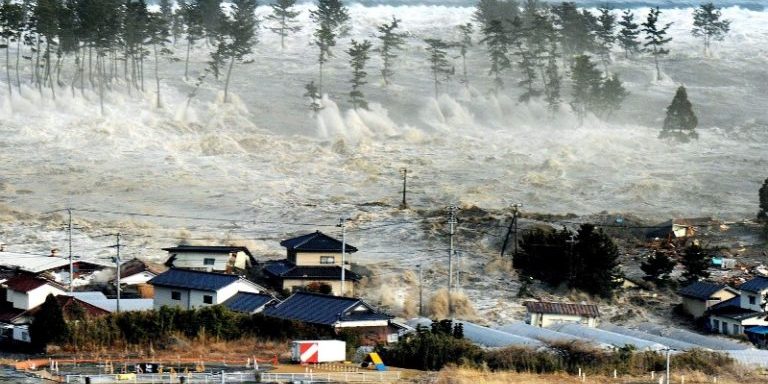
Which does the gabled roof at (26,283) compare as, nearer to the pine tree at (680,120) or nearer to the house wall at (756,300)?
the house wall at (756,300)

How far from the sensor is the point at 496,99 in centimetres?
12506

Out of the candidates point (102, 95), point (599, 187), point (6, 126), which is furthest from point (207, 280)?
point (102, 95)

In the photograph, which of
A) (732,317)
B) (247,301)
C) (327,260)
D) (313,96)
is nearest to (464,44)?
(313,96)

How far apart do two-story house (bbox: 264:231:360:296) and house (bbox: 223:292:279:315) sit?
4.73 meters

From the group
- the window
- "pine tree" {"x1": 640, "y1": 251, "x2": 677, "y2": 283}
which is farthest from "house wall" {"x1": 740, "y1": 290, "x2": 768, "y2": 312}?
the window

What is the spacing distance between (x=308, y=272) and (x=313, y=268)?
0.64 meters

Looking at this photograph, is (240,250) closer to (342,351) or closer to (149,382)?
(342,351)

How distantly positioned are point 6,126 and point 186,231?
106 feet

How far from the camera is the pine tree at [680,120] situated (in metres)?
112

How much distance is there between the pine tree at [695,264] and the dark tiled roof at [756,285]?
570cm

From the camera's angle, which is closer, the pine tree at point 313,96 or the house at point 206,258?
the house at point 206,258

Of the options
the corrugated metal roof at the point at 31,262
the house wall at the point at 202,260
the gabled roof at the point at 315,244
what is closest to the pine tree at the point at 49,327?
the corrugated metal roof at the point at 31,262

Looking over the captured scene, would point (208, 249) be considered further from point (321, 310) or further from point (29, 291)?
point (321, 310)

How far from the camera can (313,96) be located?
11875cm
